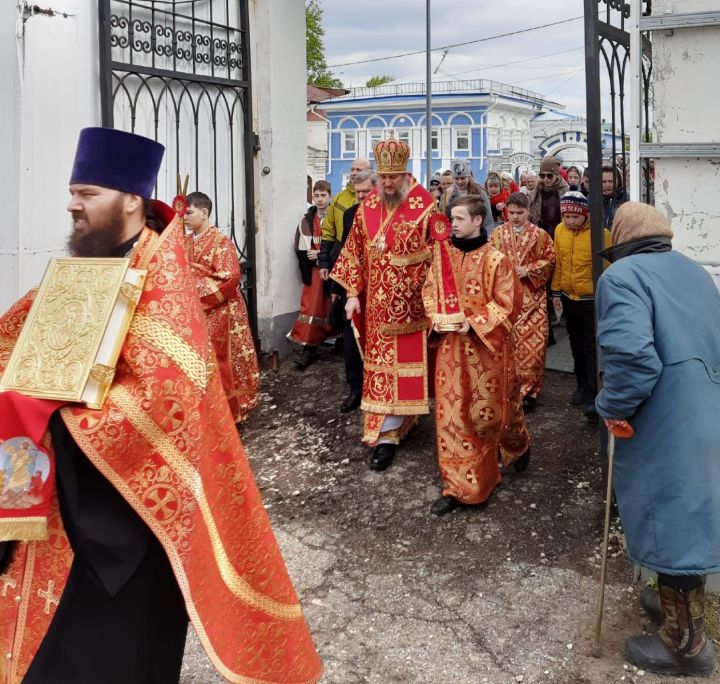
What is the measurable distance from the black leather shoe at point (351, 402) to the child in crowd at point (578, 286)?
65.3 inches

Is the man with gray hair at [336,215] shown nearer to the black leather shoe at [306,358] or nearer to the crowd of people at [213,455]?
the black leather shoe at [306,358]

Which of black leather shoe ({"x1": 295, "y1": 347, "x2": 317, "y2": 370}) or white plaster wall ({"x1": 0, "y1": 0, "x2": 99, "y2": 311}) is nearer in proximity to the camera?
white plaster wall ({"x1": 0, "y1": 0, "x2": 99, "y2": 311})

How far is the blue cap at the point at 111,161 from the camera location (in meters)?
2.61

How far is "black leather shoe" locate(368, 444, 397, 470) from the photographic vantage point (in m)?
5.67

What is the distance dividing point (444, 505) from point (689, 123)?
7.83 feet

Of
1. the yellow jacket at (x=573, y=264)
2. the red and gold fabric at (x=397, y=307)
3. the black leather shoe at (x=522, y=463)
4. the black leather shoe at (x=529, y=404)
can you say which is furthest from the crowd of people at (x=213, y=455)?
the yellow jacket at (x=573, y=264)

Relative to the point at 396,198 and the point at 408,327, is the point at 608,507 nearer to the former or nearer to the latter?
the point at 408,327

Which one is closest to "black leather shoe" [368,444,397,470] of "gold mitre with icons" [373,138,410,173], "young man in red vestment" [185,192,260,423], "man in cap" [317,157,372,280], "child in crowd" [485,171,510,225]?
"young man in red vestment" [185,192,260,423]

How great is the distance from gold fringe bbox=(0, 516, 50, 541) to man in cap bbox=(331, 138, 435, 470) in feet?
11.5

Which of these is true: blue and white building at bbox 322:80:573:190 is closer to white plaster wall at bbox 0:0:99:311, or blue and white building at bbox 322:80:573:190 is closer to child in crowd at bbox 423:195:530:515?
white plaster wall at bbox 0:0:99:311

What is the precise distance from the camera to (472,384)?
5.05 meters

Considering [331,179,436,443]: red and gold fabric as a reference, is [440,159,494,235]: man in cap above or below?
above

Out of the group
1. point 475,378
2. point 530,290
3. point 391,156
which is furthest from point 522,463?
point 391,156

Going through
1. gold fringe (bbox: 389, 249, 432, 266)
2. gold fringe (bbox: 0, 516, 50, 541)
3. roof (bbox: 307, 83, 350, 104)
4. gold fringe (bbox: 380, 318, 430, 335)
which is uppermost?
roof (bbox: 307, 83, 350, 104)
